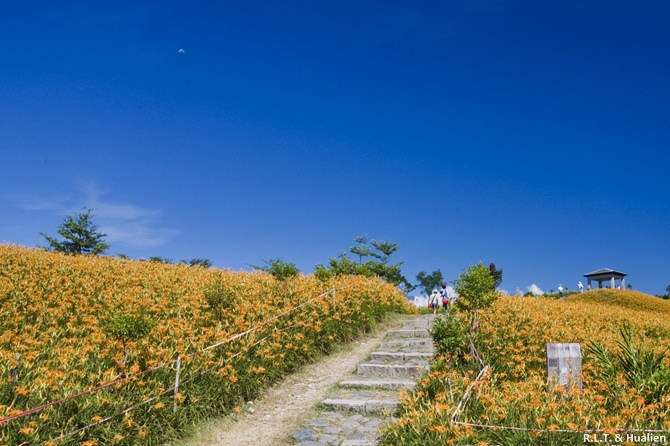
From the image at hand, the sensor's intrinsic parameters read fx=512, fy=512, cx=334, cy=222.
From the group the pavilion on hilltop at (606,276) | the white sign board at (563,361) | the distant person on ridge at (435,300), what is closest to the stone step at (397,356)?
the white sign board at (563,361)

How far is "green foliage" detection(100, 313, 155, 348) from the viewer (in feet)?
26.0

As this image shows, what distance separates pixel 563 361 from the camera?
8609 mm

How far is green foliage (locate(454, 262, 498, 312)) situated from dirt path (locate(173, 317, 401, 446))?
104 inches

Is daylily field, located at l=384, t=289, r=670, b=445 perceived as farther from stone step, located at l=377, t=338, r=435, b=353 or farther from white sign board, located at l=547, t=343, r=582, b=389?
stone step, located at l=377, t=338, r=435, b=353

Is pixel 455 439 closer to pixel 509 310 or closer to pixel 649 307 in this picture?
pixel 509 310

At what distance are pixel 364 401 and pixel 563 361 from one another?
342 centimetres

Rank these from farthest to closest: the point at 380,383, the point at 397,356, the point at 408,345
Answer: the point at 408,345
the point at 397,356
the point at 380,383

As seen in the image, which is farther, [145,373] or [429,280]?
[429,280]

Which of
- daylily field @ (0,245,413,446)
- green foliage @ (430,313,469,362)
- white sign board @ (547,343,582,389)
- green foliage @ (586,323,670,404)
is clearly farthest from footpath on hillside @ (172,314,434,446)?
green foliage @ (586,323,670,404)

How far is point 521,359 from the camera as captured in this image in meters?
9.82

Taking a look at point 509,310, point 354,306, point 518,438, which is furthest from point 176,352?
point 509,310

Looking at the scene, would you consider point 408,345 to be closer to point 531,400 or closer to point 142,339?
point 531,400

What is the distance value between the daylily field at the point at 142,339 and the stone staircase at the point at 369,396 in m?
1.28

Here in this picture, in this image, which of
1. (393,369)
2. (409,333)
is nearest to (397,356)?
(393,369)
